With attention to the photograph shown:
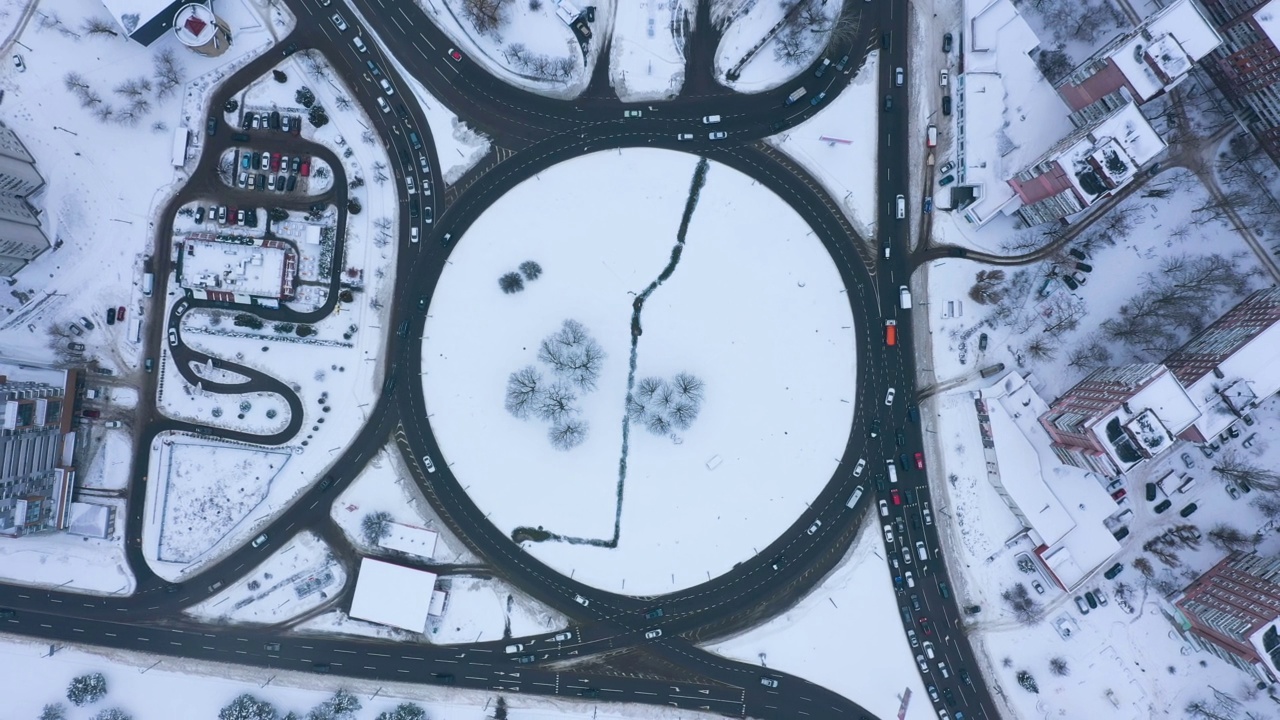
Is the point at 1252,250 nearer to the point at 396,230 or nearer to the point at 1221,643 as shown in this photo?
the point at 1221,643

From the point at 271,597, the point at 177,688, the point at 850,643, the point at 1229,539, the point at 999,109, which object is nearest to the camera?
the point at 999,109

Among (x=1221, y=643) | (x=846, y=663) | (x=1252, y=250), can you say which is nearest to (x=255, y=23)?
(x=846, y=663)

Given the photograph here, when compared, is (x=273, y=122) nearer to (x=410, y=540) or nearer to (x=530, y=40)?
(x=530, y=40)

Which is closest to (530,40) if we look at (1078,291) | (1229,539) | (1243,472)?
(1078,291)

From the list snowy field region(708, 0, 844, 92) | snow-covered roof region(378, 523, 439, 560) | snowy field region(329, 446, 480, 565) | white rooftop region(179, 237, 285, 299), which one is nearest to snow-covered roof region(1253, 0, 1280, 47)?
snowy field region(708, 0, 844, 92)

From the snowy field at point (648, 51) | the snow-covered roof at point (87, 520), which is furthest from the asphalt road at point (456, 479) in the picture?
the snow-covered roof at point (87, 520)

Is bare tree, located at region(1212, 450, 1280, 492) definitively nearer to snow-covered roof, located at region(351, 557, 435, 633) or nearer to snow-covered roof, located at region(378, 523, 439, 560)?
snow-covered roof, located at region(378, 523, 439, 560)
